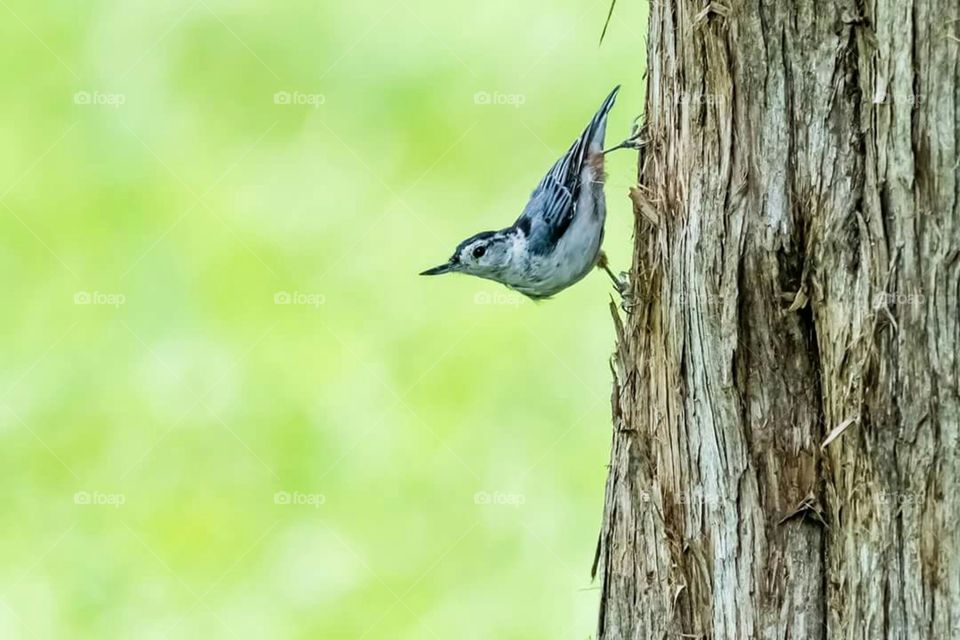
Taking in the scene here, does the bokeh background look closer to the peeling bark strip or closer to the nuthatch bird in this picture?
the nuthatch bird

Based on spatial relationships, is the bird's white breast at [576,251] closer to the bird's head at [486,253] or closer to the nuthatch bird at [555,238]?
the nuthatch bird at [555,238]

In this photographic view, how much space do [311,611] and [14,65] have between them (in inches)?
180

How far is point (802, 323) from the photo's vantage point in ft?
10.1

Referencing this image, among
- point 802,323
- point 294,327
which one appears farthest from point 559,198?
point 802,323

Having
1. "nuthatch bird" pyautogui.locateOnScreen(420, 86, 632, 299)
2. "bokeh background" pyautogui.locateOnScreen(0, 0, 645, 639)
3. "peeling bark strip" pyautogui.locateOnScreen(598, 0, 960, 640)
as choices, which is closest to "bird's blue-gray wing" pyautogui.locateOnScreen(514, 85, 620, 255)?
"nuthatch bird" pyautogui.locateOnScreen(420, 86, 632, 299)

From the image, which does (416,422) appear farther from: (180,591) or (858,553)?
(858,553)

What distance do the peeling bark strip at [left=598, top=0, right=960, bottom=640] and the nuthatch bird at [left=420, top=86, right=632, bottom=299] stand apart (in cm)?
211

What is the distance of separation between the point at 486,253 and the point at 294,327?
7.76 feet

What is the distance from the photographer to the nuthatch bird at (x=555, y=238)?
569 cm

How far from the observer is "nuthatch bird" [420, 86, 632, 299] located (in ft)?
18.7

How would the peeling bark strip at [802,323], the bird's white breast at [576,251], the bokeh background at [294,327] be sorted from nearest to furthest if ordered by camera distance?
the peeling bark strip at [802,323] < the bird's white breast at [576,251] < the bokeh background at [294,327]

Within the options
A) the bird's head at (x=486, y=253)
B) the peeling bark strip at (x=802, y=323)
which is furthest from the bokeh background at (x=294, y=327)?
the peeling bark strip at (x=802, y=323)

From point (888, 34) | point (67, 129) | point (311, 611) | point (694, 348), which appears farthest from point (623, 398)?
point (67, 129)

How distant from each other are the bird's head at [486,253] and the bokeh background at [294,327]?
834 mm
